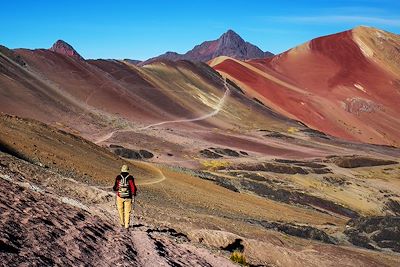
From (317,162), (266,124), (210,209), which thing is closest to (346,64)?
(266,124)

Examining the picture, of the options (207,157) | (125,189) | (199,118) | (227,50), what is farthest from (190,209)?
(227,50)

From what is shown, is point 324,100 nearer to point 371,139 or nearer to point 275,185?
point 371,139

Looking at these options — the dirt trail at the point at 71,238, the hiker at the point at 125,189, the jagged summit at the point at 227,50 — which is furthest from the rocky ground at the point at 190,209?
the jagged summit at the point at 227,50

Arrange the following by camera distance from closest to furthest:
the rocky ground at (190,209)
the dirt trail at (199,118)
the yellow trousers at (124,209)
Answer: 1. the rocky ground at (190,209)
2. the yellow trousers at (124,209)
3. the dirt trail at (199,118)

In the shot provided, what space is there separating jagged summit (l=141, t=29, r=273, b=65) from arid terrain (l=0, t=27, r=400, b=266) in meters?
65.4

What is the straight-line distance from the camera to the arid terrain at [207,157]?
36.2 ft

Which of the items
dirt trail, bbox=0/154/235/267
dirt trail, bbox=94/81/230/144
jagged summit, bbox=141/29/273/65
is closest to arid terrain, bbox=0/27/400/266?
dirt trail, bbox=0/154/235/267

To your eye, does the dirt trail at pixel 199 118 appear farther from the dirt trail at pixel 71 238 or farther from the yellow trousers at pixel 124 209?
the yellow trousers at pixel 124 209

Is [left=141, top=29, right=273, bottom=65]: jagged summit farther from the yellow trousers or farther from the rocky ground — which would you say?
the yellow trousers

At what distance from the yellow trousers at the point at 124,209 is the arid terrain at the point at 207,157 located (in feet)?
0.95

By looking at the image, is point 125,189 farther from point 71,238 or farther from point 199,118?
point 199,118

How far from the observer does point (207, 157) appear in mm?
47469

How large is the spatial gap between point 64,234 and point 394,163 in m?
53.3

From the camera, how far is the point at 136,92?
6850 cm
